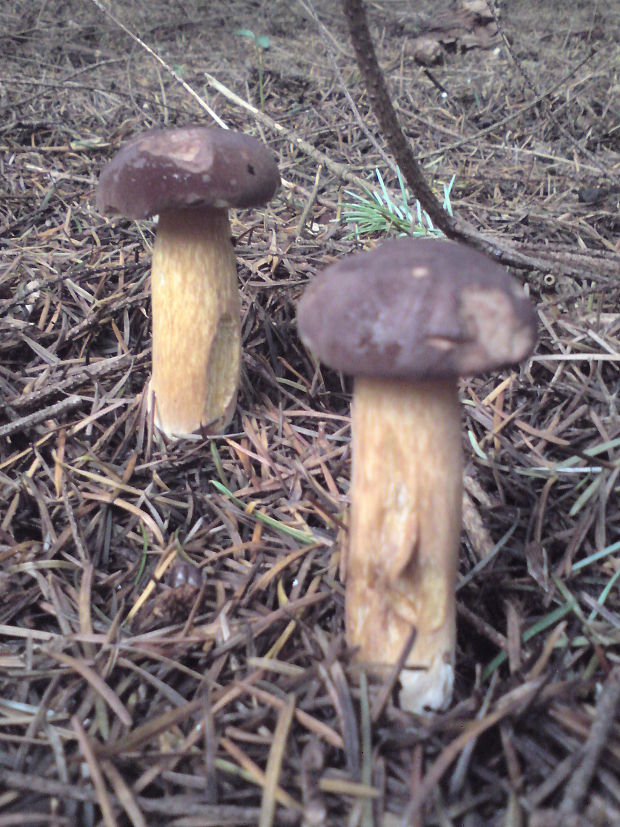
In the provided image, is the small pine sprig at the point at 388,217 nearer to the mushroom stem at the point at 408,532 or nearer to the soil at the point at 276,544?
the soil at the point at 276,544

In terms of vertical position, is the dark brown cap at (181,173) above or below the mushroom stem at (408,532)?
above

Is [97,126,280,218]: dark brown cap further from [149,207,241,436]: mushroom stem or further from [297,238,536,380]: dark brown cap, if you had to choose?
[297,238,536,380]: dark brown cap

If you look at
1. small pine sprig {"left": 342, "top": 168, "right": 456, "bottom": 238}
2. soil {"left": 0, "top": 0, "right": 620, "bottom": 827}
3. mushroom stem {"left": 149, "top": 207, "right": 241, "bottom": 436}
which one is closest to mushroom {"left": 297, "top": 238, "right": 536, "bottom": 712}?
soil {"left": 0, "top": 0, "right": 620, "bottom": 827}

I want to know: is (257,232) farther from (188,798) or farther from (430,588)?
(188,798)

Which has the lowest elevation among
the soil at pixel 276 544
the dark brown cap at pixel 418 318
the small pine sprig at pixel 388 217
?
the soil at pixel 276 544

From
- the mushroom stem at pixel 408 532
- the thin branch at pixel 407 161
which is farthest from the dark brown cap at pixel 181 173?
the mushroom stem at pixel 408 532

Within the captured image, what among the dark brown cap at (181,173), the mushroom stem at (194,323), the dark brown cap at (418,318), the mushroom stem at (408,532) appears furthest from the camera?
the mushroom stem at (194,323)

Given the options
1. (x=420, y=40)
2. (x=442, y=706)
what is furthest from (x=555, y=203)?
(x=420, y=40)

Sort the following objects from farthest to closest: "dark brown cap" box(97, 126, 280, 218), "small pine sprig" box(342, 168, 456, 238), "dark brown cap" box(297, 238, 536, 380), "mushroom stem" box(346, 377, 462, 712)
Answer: "small pine sprig" box(342, 168, 456, 238) → "dark brown cap" box(97, 126, 280, 218) → "mushroom stem" box(346, 377, 462, 712) → "dark brown cap" box(297, 238, 536, 380)
